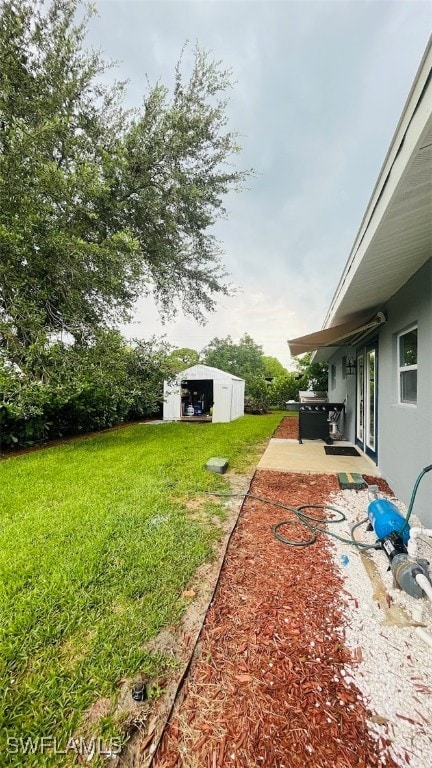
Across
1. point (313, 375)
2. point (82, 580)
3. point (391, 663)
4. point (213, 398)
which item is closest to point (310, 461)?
point (391, 663)

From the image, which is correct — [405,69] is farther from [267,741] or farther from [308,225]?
[267,741]

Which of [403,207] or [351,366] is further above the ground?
[403,207]

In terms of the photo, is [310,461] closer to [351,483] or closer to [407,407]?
[351,483]

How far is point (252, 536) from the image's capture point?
379 cm

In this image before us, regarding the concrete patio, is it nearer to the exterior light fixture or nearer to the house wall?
the house wall

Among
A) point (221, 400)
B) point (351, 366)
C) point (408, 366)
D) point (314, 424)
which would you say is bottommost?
point (314, 424)

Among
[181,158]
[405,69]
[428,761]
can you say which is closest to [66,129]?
[181,158]

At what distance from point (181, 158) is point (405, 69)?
241 inches

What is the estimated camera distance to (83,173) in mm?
7438

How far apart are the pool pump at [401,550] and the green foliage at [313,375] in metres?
17.2

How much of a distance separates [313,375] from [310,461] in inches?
577

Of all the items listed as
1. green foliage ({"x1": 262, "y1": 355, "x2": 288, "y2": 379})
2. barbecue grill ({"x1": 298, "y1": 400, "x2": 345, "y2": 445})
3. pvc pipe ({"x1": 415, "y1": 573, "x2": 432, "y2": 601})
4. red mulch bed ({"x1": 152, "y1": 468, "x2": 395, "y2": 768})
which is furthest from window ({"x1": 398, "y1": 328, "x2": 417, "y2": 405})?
green foliage ({"x1": 262, "y1": 355, "x2": 288, "y2": 379})

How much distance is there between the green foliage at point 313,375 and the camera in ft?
67.9

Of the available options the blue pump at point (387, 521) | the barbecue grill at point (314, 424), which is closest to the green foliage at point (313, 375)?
the barbecue grill at point (314, 424)
